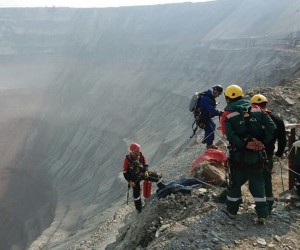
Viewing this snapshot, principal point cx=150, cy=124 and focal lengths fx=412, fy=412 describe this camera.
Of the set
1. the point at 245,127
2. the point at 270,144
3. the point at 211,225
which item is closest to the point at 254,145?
the point at 245,127

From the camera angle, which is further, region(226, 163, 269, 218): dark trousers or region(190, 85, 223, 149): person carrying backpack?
Answer: region(190, 85, 223, 149): person carrying backpack

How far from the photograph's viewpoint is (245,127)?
6.63 meters

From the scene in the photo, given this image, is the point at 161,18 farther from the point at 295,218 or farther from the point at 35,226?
the point at 295,218

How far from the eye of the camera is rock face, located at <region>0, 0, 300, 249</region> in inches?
1497

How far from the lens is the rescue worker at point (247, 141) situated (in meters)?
6.62

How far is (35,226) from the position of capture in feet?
Answer: 128

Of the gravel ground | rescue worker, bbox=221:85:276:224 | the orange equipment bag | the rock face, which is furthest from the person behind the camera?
the rock face

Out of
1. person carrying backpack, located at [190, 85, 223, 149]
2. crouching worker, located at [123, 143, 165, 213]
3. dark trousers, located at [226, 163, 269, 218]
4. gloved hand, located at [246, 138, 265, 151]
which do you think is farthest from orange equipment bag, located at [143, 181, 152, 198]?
gloved hand, located at [246, 138, 265, 151]

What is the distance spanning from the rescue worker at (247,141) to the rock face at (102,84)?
55.8 ft

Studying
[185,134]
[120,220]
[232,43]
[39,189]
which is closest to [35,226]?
[39,189]

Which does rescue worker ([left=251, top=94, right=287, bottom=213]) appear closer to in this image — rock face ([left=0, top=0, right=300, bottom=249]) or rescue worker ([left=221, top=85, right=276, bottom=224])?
rescue worker ([left=221, top=85, right=276, bottom=224])

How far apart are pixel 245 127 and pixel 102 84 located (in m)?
65.0

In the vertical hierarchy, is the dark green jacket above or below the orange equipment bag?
above

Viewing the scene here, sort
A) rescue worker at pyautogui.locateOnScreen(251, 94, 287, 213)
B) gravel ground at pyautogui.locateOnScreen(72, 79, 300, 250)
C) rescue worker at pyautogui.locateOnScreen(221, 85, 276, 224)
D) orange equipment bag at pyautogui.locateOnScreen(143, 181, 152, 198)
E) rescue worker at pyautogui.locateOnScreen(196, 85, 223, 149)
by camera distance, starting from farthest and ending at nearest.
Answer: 1. orange equipment bag at pyautogui.locateOnScreen(143, 181, 152, 198)
2. rescue worker at pyautogui.locateOnScreen(196, 85, 223, 149)
3. rescue worker at pyautogui.locateOnScreen(251, 94, 287, 213)
4. rescue worker at pyautogui.locateOnScreen(221, 85, 276, 224)
5. gravel ground at pyautogui.locateOnScreen(72, 79, 300, 250)
